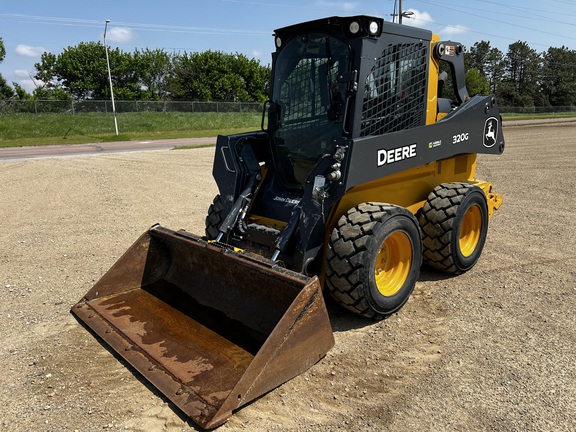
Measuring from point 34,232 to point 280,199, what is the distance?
4224 mm

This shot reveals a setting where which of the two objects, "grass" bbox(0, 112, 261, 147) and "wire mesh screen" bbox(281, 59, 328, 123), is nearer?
"wire mesh screen" bbox(281, 59, 328, 123)

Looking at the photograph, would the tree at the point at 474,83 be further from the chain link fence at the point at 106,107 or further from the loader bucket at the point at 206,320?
the loader bucket at the point at 206,320

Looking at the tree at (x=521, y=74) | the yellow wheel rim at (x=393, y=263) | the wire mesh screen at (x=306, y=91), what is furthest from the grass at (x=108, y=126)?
the tree at (x=521, y=74)

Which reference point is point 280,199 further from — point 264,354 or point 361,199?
point 264,354

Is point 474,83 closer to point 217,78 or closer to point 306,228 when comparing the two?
point 217,78

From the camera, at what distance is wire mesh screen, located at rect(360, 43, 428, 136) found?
13.7 ft

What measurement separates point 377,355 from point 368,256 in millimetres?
732

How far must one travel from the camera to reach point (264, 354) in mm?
2896

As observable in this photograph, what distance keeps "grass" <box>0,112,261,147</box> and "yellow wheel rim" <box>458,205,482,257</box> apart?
2240 cm

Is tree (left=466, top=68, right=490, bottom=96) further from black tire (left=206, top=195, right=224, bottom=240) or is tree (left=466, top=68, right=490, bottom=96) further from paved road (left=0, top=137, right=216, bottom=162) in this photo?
black tire (left=206, top=195, right=224, bottom=240)

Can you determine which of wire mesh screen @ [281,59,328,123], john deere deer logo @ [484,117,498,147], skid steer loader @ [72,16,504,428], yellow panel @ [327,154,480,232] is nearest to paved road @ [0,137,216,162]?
skid steer loader @ [72,16,504,428]

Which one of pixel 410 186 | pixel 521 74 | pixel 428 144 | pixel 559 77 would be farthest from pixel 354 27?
pixel 521 74

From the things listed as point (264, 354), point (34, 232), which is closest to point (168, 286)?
→ point (264, 354)

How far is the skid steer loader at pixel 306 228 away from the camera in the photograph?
3.24 metres
